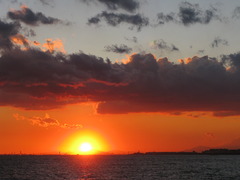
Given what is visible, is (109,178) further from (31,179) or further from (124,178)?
(31,179)

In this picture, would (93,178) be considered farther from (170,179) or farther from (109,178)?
(170,179)

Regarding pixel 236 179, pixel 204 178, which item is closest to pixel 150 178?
pixel 204 178

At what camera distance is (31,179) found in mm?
121750

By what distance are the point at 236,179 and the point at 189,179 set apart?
50.3 feet

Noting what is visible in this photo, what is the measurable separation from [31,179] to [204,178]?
58679mm

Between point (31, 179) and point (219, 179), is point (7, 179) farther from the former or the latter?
point (219, 179)

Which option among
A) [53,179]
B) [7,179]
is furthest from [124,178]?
[7,179]

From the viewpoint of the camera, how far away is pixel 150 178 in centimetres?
12312

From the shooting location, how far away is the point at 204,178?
12131 centimetres

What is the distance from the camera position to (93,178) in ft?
403

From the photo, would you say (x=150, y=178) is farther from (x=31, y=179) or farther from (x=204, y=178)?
(x=31, y=179)

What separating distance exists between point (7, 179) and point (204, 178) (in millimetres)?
66853

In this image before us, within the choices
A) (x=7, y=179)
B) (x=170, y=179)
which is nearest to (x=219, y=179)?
(x=170, y=179)

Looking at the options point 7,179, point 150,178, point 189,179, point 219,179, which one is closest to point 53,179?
point 7,179
